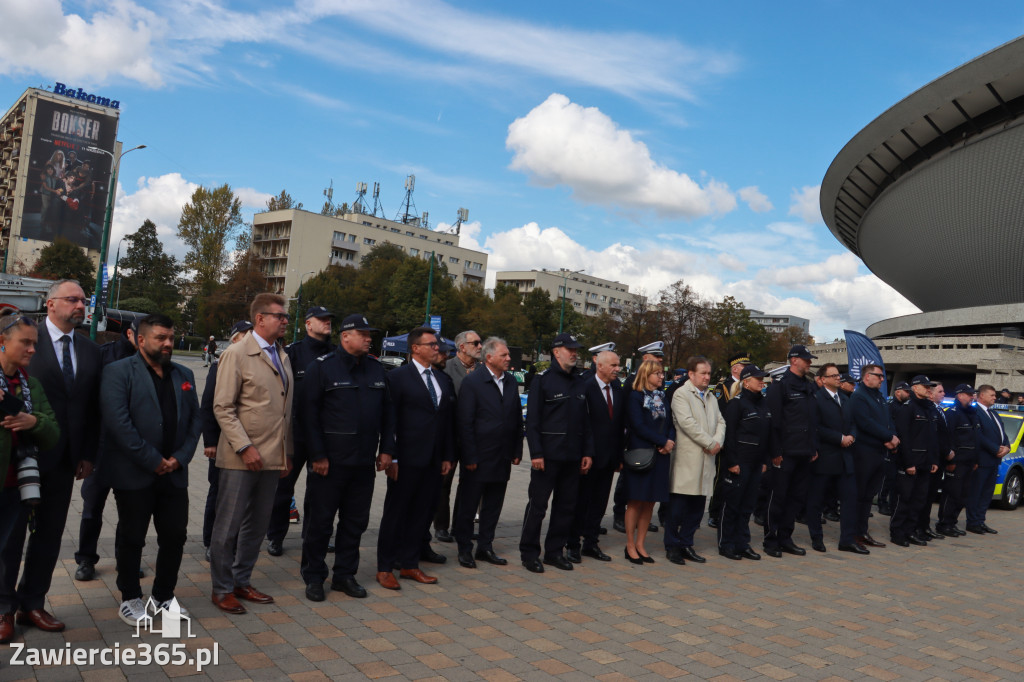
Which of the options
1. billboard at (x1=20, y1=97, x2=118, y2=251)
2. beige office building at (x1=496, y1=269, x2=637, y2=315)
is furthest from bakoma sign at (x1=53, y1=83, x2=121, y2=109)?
beige office building at (x1=496, y1=269, x2=637, y2=315)

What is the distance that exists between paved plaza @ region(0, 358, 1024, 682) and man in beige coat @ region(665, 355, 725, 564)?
38 centimetres

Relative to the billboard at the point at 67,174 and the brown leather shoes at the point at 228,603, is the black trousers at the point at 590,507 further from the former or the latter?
the billboard at the point at 67,174

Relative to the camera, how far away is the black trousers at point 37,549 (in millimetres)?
4547

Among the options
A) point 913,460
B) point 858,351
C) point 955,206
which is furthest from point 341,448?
point 955,206

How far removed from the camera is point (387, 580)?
6.17m

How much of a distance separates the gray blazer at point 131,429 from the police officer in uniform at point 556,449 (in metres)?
3.21

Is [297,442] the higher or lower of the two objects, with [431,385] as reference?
lower

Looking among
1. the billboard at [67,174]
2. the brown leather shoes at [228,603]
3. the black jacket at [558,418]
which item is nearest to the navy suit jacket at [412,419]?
the black jacket at [558,418]

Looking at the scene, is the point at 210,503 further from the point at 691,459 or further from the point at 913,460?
the point at 913,460

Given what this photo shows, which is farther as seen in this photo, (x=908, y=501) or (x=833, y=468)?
(x=908, y=501)

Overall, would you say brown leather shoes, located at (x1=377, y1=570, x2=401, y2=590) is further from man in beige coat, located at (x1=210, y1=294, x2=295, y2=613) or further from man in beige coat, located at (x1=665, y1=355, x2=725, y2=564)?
man in beige coat, located at (x1=665, y1=355, x2=725, y2=564)

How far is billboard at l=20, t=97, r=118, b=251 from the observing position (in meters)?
77.9

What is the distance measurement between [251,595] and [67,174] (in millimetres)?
87650

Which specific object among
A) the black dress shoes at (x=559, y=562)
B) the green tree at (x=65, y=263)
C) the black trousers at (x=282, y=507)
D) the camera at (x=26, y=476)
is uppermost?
the green tree at (x=65, y=263)
